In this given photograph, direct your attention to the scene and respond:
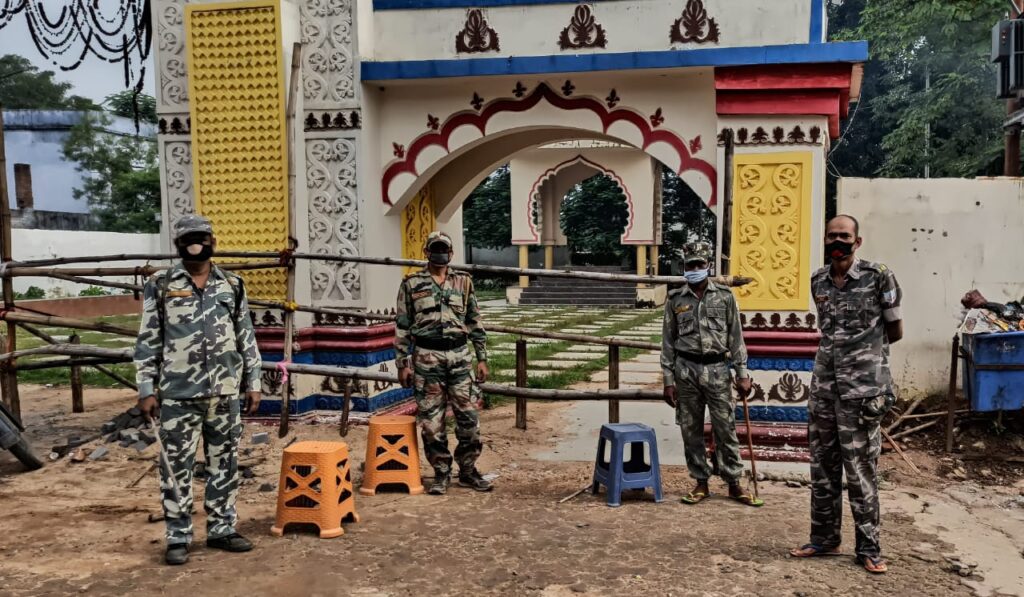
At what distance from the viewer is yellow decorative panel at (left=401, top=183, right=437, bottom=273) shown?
818cm

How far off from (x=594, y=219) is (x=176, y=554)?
2422cm

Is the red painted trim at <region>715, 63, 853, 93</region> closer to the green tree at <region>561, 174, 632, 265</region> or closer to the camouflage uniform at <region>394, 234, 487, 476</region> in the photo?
the camouflage uniform at <region>394, 234, 487, 476</region>

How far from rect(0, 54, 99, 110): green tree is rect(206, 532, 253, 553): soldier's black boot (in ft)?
112

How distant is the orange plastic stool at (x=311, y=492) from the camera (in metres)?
4.66

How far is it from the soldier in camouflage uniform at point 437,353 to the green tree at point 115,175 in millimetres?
23616

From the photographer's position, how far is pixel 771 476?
5.88 m

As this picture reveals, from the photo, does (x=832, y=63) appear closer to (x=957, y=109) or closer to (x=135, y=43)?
(x=135, y=43)

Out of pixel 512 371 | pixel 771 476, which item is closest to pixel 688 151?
pixel 771 476

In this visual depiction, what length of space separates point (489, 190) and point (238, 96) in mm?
22842

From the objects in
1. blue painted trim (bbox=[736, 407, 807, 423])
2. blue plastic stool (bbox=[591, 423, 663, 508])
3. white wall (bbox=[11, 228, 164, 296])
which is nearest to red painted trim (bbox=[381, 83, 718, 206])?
blue painted trim (bbox=[736, 407, 807, 423])

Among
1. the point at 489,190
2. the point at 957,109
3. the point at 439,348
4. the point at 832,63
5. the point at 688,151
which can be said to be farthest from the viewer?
the point at 489,190

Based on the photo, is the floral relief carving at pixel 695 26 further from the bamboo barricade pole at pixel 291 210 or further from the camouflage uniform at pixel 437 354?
the bamboo barricade pole at pixel 291 210

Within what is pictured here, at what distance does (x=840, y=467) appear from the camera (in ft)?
14.0

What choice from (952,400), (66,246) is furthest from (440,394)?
(66,246)
